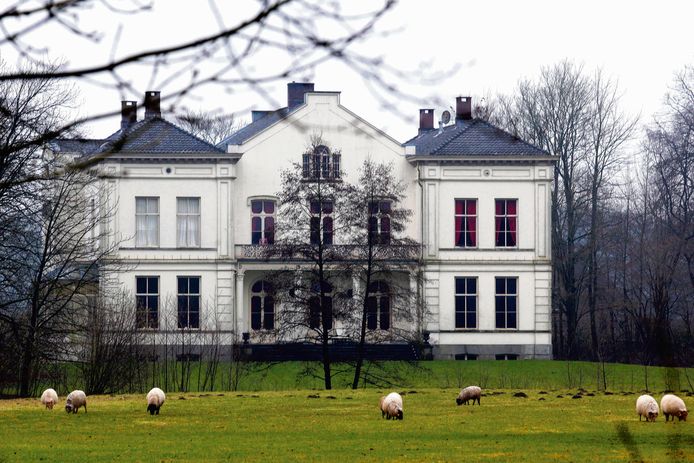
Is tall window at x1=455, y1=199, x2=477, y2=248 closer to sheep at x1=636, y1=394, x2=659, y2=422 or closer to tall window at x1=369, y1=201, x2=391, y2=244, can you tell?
tall window at x1=369, y1=201, x2=391, y2=244

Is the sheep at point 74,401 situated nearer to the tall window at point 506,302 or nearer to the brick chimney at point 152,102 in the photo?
the brick chimney at point 152,102

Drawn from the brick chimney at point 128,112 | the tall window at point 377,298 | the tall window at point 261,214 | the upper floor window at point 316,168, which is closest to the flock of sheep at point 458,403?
the tall window at point 377,298

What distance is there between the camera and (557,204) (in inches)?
2275

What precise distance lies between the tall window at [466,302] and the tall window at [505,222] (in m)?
1.95

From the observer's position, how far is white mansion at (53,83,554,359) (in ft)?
163

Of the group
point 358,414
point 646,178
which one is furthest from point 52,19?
point 646,178

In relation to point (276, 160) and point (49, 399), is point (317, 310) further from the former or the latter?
point (49, 399)

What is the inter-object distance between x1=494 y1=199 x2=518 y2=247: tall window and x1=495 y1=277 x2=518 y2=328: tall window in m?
1.51

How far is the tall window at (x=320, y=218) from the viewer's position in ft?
134

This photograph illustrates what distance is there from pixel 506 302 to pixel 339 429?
30061mm

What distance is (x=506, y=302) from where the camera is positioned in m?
51.0

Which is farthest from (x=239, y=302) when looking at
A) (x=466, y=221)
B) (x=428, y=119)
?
(x=428, y=119)

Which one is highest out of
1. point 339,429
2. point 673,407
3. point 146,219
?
point 146,219

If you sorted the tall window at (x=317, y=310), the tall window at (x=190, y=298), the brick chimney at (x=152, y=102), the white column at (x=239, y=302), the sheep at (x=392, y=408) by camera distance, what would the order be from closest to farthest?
the brick chimney at (x=152, y=102)
the sheep at (x=392, y=408)
the tall window at (x=317, y=310)
the tall window at (x=190, y=298)
the white column at (x=239, y=302)
